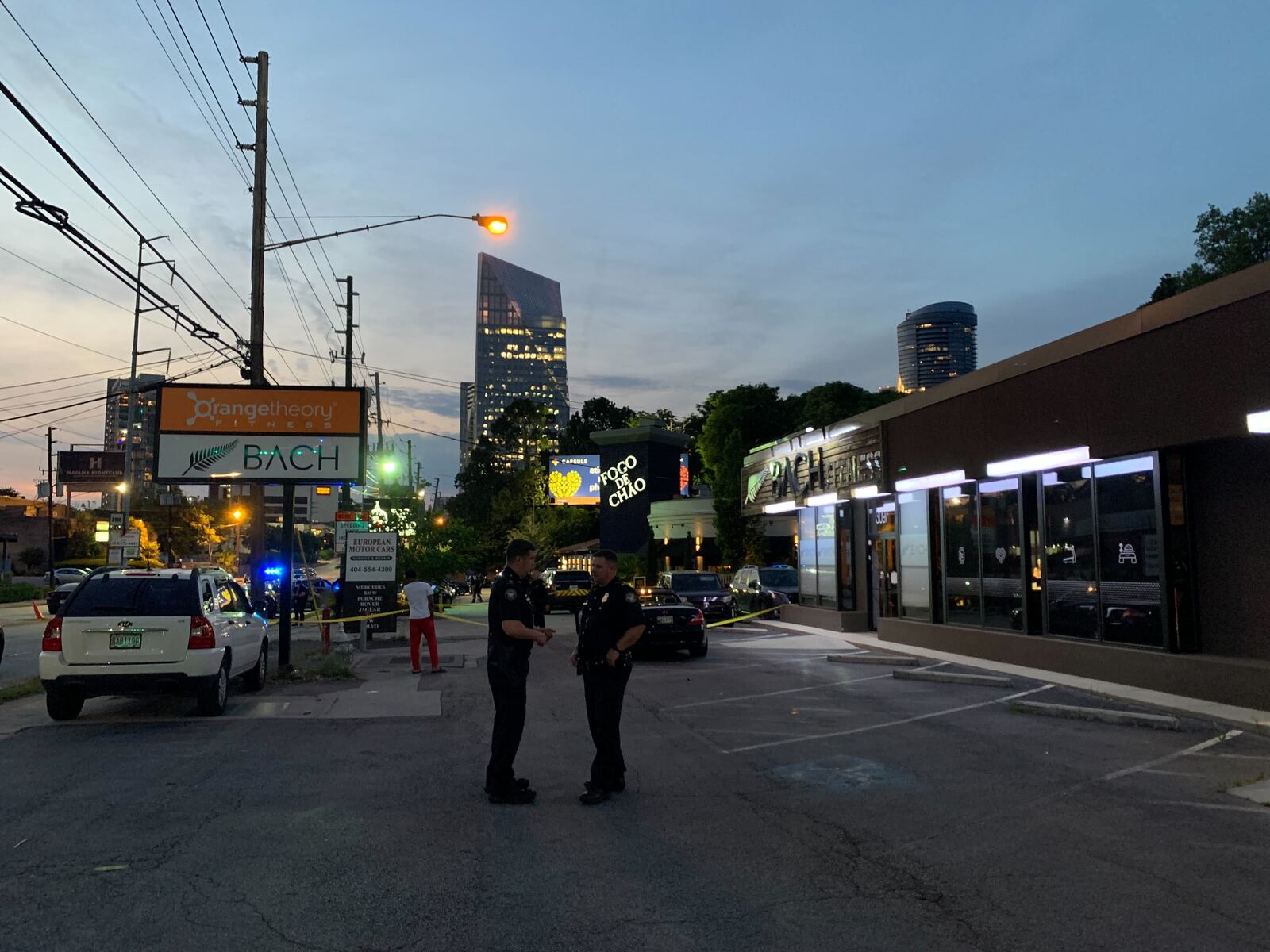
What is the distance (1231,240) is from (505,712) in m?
54.0

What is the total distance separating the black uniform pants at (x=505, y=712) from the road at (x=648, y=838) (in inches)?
10.3

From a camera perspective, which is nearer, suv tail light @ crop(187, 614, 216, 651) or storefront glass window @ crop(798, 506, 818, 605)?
suv tail light @ crop(187, 614, 216, 651)

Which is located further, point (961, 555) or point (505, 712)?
point (961, 555)

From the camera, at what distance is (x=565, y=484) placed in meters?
66.4

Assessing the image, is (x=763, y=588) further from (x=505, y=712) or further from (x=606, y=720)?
(x=505, y=712)

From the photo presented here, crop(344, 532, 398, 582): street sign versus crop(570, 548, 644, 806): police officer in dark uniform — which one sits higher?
crop(344, 532, 398, 582): street sign

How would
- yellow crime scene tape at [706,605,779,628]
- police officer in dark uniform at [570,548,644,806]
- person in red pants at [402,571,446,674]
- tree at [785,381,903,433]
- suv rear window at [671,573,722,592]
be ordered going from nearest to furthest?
police officer in dark uniform at [570,548,644,806], person in red pants at [402,571,446,674], yellow crime scene tape at [706,605,779,628], suv rear window at [671,573,722,592], tree at [785,381,903,433]

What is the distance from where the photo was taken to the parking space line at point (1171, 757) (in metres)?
8.07

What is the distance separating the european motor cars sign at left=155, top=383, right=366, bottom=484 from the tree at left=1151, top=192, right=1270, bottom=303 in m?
43.6

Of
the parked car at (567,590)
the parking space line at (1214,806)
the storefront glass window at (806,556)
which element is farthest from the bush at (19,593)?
the parking space line at (1214,806)

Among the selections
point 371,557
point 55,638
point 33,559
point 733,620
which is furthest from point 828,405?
point 33,559

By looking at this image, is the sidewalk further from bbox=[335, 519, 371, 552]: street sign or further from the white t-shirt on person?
bbox=[335, 519, 371, 552]: street sign

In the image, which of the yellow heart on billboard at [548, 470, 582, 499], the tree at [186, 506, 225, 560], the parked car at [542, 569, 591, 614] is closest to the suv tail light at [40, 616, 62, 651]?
the parked car at [542, 569, 591, 614]

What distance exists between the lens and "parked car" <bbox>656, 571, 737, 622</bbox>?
26578mm
